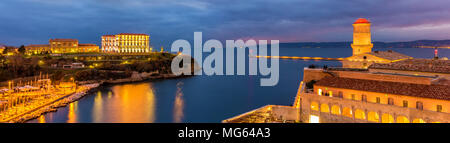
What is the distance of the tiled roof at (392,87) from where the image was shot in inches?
512

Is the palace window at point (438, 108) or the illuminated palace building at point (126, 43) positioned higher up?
the illuminated palace building at point (126, 43)

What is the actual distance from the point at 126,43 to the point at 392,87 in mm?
79550

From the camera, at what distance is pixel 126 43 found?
275 feet

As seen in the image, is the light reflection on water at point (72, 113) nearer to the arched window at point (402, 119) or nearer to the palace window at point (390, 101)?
the palace window at point (390, 101)

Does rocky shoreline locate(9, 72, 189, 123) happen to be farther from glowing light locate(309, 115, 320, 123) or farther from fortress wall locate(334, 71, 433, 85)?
fortress wall locate(334, 71, 433, 85)

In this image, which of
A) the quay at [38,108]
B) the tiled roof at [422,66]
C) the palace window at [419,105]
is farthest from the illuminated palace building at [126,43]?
the palace window at [419,105]

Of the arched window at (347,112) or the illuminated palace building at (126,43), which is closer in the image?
the arched window at (347,112)

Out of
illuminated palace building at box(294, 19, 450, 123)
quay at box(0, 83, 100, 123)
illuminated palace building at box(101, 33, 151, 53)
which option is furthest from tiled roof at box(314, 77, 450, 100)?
illuminated palace building at box(101, 33, 151, 53)

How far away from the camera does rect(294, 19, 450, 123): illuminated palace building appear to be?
42.4ft

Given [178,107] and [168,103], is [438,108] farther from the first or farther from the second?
→ [168,103]

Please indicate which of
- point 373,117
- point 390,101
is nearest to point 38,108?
point 373,117

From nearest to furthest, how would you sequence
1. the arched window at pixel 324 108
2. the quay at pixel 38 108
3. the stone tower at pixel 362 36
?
the arched window at pixel 324 108 < the quay at pixel 38 108 < the stone tower at pixel 362 36
